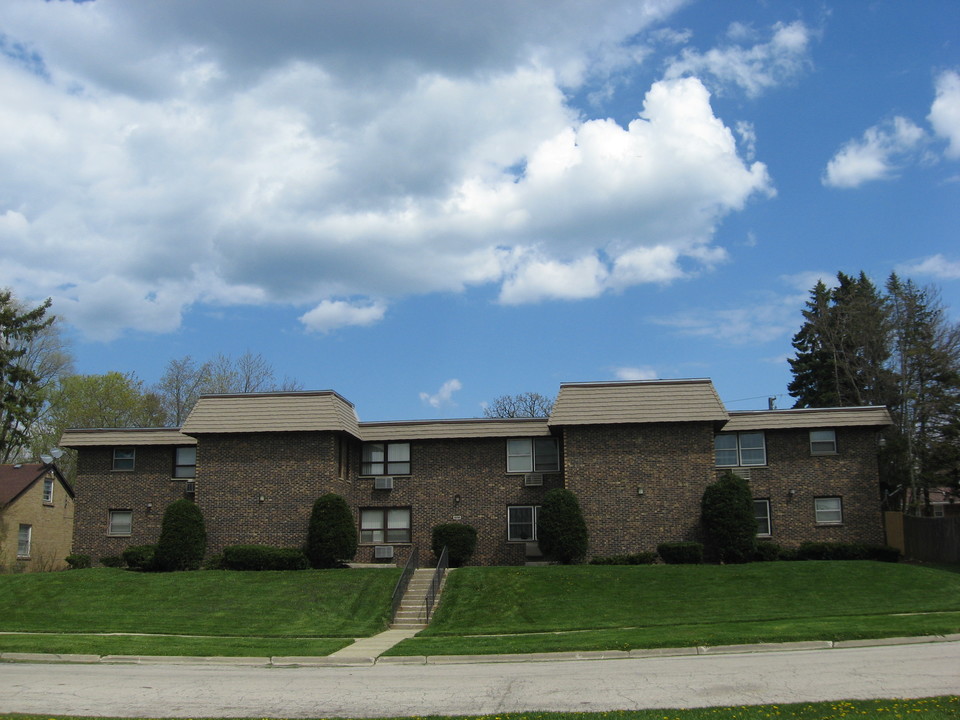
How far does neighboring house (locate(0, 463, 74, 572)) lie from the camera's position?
37.1 meters

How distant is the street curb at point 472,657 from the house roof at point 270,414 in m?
13.3

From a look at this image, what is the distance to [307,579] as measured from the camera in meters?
26.6

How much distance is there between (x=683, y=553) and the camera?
28359 mm

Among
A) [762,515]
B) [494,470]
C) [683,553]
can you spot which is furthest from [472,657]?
[762,515]

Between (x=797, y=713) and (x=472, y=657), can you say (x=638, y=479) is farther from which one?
(x=797, y=713)

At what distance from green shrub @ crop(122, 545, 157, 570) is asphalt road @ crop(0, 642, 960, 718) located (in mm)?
13949

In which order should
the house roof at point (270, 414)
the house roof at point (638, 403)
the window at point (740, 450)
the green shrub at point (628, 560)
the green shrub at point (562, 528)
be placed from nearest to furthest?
the green shrub at point (562, 528) < the green shrub at point (628, 560) < the house roof at point (638, 403) < the house roof at point (270, 414) < the window at point (740, 450)

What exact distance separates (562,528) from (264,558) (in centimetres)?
974

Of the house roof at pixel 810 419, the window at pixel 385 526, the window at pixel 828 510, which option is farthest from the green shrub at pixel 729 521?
the window at pixel 385 526

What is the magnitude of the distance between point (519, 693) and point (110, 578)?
19247 millimetres

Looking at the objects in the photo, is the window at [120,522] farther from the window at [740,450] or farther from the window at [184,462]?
the window at [740,450]

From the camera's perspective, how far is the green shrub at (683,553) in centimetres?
2834

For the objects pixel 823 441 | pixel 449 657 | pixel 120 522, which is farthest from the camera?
pixel 120 522

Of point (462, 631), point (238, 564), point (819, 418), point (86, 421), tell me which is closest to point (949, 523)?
point (819, 418)
